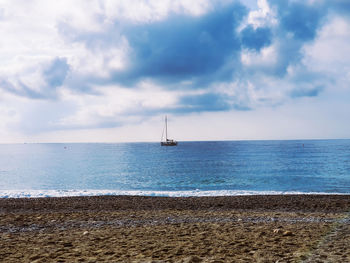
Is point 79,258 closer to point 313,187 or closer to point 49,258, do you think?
point 49,258

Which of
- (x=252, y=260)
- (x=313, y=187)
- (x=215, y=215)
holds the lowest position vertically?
(x=313, y=187)

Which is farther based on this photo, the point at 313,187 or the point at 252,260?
the point at 313,187

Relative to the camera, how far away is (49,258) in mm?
7121

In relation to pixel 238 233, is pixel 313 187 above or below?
below

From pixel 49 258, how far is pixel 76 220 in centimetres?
569

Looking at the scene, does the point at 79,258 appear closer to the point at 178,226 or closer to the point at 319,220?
the point at 178,226

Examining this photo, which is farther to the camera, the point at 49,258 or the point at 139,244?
the point at 139,244

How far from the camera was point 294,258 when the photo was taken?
267 inches

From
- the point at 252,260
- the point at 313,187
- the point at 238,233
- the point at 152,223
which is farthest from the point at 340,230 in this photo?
the point at 313,187

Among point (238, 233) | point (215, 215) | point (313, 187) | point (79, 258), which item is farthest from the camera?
point (313, 187)

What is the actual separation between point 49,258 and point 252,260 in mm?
4704

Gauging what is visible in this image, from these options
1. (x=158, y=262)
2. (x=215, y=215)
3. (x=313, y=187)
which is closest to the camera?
(x=158, y=262)

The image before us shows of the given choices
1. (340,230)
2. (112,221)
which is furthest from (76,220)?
(340,230)

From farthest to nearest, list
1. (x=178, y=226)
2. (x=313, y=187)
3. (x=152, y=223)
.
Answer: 1. (x=313, y=187)
2. (x=152, y=223)
3. (x=178, y=226)
